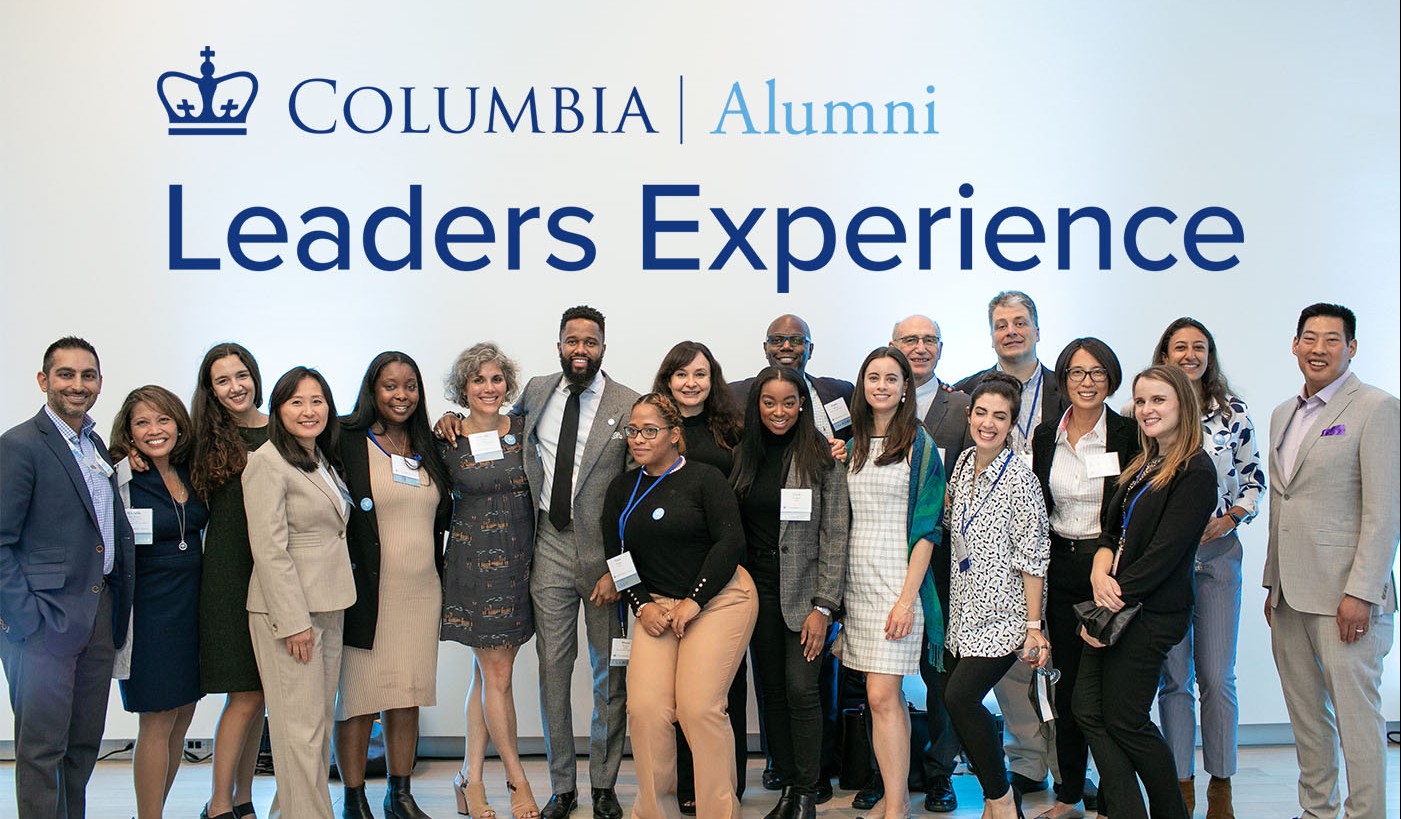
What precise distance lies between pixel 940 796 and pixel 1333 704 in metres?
1.45

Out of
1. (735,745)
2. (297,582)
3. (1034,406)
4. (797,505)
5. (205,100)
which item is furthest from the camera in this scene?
(205,100)

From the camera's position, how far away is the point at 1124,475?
11.9ft

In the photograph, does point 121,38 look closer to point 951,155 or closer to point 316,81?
point 316,81

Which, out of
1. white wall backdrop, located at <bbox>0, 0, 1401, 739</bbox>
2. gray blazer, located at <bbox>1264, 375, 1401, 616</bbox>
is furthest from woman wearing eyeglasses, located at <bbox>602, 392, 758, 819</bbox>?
gray blazer, located at <bbox>1264, 375, 1401, 616</bbox>

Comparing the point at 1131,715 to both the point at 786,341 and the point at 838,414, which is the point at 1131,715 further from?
the point at 786,341

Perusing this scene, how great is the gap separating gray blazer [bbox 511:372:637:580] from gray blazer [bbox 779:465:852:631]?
684 millimetres

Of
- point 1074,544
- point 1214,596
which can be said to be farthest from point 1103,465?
point 1214,596

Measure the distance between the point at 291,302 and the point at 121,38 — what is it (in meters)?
1.46

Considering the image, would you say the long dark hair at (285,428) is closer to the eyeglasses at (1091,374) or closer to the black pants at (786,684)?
the black pants at (786,684)

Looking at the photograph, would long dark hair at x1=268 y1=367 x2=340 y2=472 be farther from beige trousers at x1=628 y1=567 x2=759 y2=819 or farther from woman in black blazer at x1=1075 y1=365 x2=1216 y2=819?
woman in black blazer at x1=1075 y1=365 x2=1216 y2=819

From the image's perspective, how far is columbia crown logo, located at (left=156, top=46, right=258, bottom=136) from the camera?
5.21m

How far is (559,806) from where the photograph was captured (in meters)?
4.21

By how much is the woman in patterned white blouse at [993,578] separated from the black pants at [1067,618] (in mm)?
92

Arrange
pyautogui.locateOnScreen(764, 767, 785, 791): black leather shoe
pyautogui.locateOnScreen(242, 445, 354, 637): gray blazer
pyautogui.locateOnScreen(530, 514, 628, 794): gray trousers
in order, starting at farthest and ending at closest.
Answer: pyautogui.locateOnScreen(764, 767, 785, 791): black leather shoe < pyautogui.locateOnScreen(530, 514, 628, 794): gray trousers < pyautogui.locateOnScreen(242, 445, 354, 637): gray blazer
